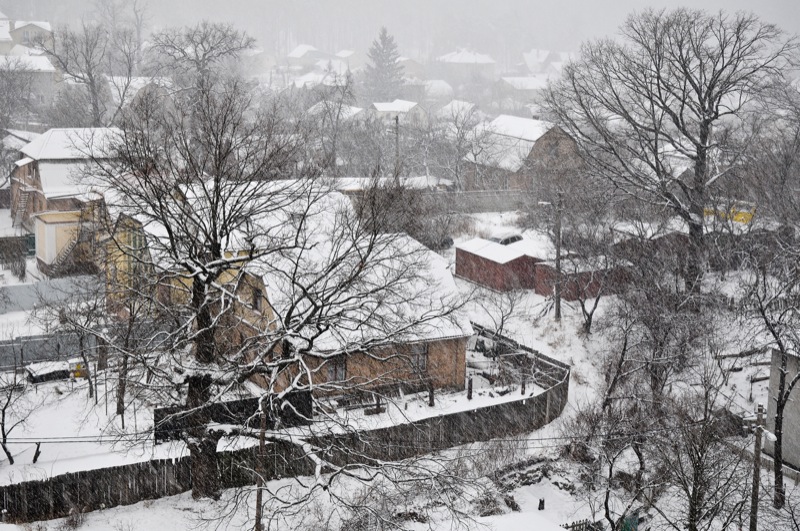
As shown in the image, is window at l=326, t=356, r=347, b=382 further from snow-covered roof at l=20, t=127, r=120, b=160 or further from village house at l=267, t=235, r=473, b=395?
snow-covered roof at l=20, t=127, r=120, b=160

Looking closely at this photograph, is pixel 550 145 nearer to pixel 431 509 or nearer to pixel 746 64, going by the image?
pixel 746 64

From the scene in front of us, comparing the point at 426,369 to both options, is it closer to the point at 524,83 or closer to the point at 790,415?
the point at 790,415

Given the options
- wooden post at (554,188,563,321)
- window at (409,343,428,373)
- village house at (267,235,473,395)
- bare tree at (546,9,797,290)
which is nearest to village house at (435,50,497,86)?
bare tree at (546,9,797,290)

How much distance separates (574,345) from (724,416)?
21.2 ft

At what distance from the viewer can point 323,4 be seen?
184 metres

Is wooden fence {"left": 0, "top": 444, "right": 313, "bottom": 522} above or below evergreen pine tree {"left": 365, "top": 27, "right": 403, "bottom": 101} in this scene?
below

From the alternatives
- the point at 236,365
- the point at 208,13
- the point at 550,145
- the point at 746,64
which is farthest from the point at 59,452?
the point at 208,13

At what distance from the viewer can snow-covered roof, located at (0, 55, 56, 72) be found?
6791 cm

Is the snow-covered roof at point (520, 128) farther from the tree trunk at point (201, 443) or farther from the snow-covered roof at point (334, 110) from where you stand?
the tree trunk at point (201, 443)

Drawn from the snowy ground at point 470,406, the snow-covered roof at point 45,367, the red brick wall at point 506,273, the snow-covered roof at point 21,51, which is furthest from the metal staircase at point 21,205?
the snow-covered roof at point 21,51

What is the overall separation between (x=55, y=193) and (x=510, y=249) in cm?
2037

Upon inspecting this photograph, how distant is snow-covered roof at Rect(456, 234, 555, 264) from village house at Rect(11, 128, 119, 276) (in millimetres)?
14947

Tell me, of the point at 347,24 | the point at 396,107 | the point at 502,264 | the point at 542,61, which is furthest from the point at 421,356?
the point at 347,24

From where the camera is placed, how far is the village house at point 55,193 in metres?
32.1
